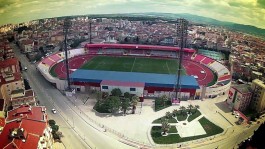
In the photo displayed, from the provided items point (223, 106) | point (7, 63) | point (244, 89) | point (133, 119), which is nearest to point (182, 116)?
point (133, 119)

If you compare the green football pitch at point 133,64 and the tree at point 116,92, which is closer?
the tree at point 116,92

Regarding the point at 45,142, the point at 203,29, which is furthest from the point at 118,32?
the point at 45,142

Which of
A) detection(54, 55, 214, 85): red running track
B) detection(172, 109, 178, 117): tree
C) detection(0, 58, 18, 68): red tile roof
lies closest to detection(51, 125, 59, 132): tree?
detection(172, 109, 178, 117): tree

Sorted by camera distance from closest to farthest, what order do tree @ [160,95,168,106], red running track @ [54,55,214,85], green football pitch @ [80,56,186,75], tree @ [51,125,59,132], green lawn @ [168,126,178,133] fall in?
tree @ [51,125,59,132]
green lawn @ [168,126,178,133]
tree @ [160,95,168,106]
red running track @ [54,55,214,85]
green football pitch @ [80,56,186,75]

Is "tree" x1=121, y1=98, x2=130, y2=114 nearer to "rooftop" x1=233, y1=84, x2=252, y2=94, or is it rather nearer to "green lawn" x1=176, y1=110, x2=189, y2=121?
"green lawn" x1=176, y1=110, x2=189, y2=121

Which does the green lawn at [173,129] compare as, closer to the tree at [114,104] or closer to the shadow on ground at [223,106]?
the tree at [114,104]

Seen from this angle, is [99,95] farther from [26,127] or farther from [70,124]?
[26,127]

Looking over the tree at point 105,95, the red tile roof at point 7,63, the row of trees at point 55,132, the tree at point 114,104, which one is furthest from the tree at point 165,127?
the red tile roof at point 7,63
